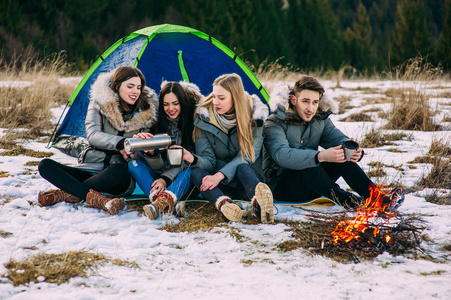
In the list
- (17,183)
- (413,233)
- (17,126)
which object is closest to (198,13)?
(17,126)

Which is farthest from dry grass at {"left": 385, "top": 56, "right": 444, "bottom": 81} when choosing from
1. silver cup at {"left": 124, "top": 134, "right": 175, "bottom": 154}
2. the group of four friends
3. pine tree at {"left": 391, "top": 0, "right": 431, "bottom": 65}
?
pine tree at {"left": 391, "top": 0, "right": 431, "bottom": 65}

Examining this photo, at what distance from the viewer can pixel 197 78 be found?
487 centimetres

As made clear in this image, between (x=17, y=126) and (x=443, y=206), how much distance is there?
5169mm

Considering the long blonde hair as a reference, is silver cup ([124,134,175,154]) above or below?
below

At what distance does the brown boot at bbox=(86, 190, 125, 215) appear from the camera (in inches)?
118

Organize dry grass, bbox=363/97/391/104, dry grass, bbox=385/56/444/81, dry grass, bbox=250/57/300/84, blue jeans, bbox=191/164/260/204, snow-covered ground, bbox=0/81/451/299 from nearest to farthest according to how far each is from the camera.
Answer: snow-covered ground, bbox=0/81/451/299, blue jeans, bbox=191/164/260/204, dry grass, bbox=385/56/444/81, dry grass, bbox=363/97/391/104, dry grass, bbox=250/57/300/84

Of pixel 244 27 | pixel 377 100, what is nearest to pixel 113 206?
pixel 377 100

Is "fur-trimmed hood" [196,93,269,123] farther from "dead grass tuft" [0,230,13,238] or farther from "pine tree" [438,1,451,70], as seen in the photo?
"pine tree" [438,1,451,70]

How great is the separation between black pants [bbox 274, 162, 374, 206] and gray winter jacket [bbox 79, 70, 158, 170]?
1226mm

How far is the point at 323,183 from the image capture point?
124 inches

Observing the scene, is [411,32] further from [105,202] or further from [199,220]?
[105,202]

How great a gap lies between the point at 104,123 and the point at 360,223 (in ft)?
6.96

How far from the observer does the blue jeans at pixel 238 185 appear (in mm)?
3038

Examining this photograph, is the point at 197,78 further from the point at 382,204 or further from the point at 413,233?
the point at 413,233
